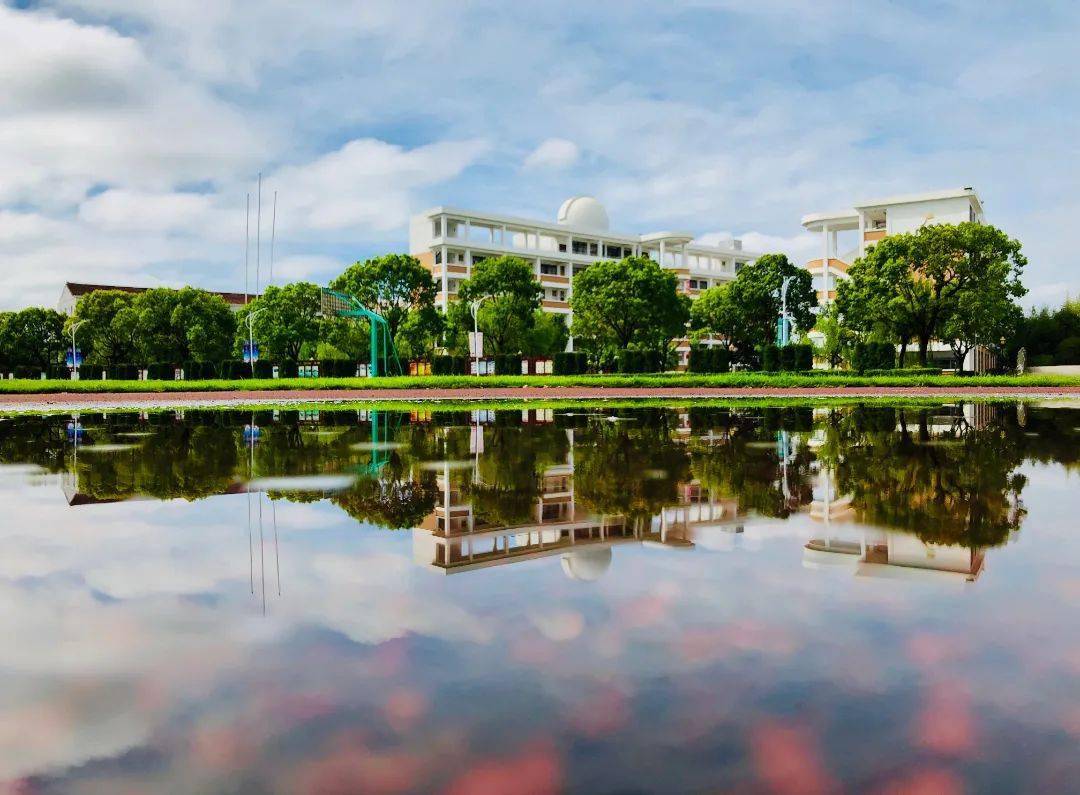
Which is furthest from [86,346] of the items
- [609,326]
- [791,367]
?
[791,367]

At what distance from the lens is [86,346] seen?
7781 cm

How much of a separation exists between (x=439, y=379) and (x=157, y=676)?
37138 mm

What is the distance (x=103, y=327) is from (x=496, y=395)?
5237 centimetres

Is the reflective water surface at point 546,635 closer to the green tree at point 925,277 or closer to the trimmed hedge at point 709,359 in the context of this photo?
the green tree at point 925,277

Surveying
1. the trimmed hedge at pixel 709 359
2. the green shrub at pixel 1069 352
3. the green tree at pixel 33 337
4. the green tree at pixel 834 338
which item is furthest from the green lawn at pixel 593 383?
Answer: the green tree at pixel 33 337

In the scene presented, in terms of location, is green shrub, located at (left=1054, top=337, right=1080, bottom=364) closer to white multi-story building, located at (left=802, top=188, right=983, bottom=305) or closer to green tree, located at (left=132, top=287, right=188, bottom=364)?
white multi-story building, located at (left=802, top=188, right=983, bottom=305)

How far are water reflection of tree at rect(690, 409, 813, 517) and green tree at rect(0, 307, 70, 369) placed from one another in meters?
78.2

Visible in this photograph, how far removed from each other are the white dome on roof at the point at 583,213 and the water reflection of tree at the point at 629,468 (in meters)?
82.3

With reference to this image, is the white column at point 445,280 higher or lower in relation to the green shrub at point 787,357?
higher

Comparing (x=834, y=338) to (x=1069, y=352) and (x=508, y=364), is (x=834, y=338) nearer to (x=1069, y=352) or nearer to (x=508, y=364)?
(x=1069, y=352)

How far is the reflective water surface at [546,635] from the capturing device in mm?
3010

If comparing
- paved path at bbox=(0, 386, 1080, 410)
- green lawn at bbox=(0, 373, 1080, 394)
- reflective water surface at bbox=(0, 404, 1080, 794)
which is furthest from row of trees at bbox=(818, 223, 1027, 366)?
reflective water surface at bbox=(0, 404, 1080, 794)

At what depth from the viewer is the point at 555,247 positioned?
95562 mm

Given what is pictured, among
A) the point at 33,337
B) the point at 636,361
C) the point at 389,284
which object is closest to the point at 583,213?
the point at 389,284
